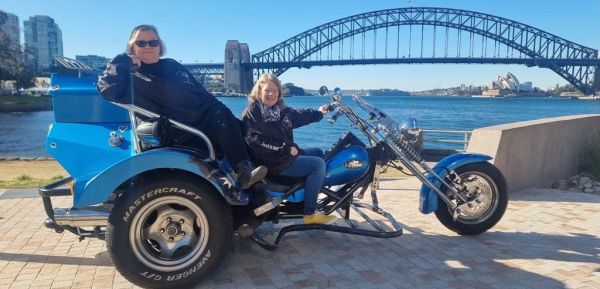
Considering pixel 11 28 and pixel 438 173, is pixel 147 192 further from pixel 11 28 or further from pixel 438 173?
pixel 11 28

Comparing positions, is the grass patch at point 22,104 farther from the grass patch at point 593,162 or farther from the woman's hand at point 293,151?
the woman's hand at point 293,151

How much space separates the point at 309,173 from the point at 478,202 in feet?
5.61

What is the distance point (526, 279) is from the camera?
3.41m

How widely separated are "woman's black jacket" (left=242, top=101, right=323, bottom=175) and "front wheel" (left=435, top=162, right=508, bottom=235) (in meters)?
1.58

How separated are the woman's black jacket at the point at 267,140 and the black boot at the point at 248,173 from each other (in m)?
0.29

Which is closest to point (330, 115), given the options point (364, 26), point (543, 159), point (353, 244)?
point (353, 244)

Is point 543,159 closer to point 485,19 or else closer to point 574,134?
point 574,134

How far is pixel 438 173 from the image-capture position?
4.21 m

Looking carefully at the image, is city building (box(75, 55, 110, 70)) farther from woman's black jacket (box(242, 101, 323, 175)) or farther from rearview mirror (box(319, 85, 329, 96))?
rearview mirror (box(319, 85, 329, 96))

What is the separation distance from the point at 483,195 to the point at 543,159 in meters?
2.77

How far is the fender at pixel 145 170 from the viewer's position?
308cm

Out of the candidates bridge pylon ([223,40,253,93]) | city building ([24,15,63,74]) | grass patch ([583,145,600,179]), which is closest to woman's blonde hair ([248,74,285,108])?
grass patch ([583,145,600,179])

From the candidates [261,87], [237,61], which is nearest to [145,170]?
[261,87]

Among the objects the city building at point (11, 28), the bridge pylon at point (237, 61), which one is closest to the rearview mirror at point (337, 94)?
the bridge pylon at point (237, 61)
